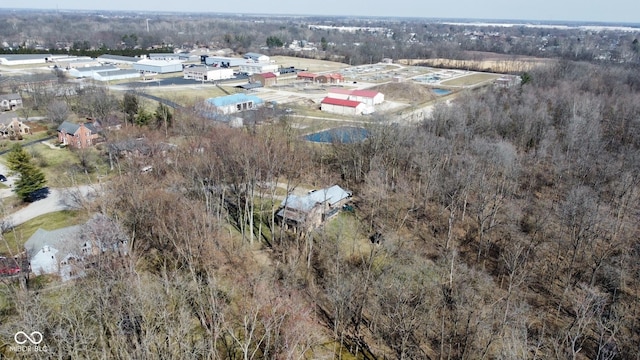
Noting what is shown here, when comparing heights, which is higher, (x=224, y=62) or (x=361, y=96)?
(x=224, y=62)

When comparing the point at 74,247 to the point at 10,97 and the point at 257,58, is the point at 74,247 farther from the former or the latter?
the point at 257,58

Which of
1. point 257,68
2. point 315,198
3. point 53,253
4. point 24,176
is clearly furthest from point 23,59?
point 315,198

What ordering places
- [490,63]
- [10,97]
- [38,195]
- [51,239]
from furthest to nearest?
1. [490,63]
2. [10,97]
3. [38,195]
4. [51,239]

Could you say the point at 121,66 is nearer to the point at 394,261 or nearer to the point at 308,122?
the point at 308,122

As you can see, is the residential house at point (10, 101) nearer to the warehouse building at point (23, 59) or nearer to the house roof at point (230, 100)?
the house roof at point (230, 100)

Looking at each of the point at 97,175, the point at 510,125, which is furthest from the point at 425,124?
the point at 97,175

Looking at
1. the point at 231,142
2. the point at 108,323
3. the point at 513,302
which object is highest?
the point at 231,142

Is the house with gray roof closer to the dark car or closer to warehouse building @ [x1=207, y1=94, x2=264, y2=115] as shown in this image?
the dark car

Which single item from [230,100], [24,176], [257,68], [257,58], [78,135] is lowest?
[24,176]
